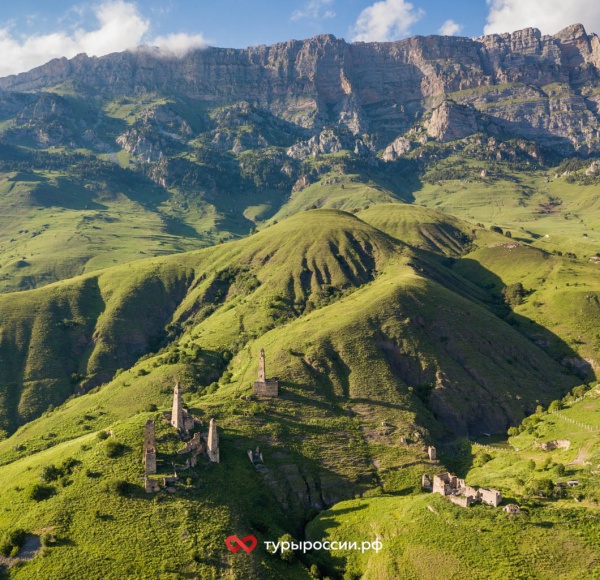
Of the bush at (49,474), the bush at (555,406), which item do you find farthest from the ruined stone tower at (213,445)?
the bush at (555,406)

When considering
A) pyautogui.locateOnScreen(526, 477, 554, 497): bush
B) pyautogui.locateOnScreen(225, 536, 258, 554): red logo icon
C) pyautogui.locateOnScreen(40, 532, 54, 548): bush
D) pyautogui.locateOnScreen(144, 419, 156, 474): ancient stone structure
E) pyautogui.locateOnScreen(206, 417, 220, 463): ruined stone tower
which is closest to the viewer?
pyautogui.locateOnScreen(40, 532, 54, 548): bush

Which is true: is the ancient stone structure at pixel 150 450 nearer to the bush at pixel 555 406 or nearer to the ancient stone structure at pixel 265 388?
the ancient stone structure at pixel 265 388

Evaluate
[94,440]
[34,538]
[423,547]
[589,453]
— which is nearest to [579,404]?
[589,453]

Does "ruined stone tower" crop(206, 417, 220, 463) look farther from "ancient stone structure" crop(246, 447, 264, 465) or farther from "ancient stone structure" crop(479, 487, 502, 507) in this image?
"ancient stone structure" crop(479, 487, 502, 507)

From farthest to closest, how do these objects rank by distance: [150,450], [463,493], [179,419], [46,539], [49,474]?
[179,419], [49,474], [150,450], [463,493], [46,539]

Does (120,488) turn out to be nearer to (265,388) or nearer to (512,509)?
(265,388)

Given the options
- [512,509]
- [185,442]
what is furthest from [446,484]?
[185,442]

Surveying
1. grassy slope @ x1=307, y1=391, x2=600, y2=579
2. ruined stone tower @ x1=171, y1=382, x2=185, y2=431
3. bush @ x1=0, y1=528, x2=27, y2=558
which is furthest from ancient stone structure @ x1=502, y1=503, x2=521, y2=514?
bush @ x1=0, y1=528, x2=27, y2=558
